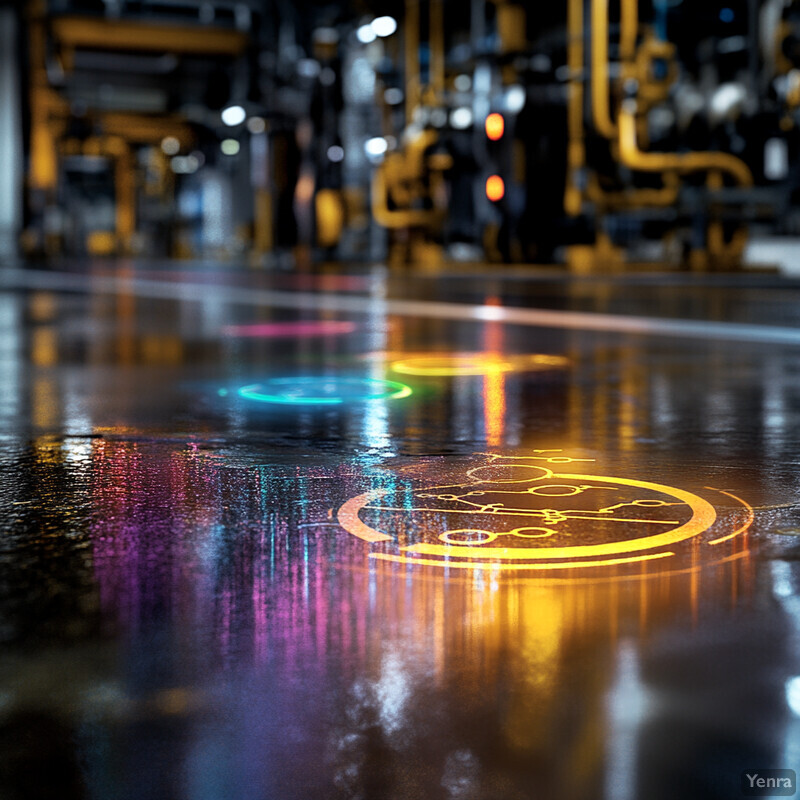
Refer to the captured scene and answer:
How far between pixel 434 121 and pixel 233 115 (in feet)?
33.8

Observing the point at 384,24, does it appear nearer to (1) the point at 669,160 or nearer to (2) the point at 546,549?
(1) the point at 669,160

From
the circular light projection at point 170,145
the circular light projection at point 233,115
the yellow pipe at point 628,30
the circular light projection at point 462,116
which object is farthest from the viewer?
the circular light projection at point 170,145

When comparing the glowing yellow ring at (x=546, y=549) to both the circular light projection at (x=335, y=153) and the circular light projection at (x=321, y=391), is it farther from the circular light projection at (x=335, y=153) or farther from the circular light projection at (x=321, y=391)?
the circular light projection at (x=335, y=153)

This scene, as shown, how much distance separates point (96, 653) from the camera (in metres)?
1.38

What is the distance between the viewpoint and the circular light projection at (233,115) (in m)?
26.5

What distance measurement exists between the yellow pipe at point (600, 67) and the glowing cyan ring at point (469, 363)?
900 cm

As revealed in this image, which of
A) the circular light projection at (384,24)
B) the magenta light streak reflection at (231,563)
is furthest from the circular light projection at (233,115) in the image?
the magenta light streak reflection at (231,563)

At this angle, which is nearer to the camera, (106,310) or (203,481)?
(203,481)

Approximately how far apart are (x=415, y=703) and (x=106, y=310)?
8.28 metres

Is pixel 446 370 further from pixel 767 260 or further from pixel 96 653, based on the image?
pixel 767 260

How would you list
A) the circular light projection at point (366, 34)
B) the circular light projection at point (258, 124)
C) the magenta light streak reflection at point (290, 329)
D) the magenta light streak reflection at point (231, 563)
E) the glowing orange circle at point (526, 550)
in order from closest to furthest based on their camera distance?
1. the magenta light streak reflection at point (231, 563)
2. the glowing orange circle at point (526, 550)
3. the magenta light streak reflection at point (290, 329)
4. the circular light projection at point (366, 34)
5. the circular light projection at point (258, 124)

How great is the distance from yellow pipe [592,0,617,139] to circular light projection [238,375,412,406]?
33.1 ft

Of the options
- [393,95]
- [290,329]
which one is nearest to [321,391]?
[290,329]

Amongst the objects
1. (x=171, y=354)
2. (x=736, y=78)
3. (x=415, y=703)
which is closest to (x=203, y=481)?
(x=415, y=703)
